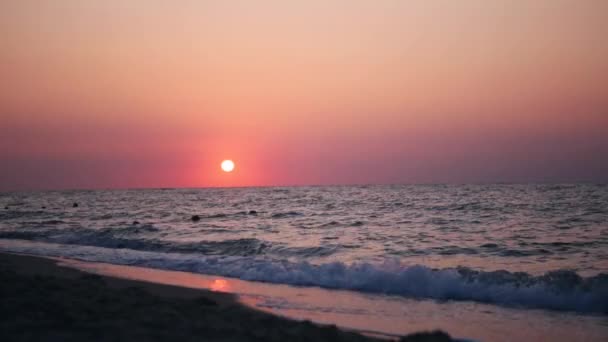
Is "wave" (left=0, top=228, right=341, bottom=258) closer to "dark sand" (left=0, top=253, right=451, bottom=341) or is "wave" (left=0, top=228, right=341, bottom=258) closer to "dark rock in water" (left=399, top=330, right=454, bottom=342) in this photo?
"dark sand" (left=0, top=253, right=451, bottom=341)

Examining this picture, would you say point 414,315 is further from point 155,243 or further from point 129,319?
point 155,243

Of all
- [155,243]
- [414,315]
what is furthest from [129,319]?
[155,243]

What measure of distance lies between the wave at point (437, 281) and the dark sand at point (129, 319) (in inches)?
140

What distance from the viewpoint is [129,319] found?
7.82m

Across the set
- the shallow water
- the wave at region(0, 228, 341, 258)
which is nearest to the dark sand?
the shallow water

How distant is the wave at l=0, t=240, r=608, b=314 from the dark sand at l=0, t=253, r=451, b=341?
3567 mm

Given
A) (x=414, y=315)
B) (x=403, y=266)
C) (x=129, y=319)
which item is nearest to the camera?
(x=129, y=319)

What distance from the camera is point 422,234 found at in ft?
76.0

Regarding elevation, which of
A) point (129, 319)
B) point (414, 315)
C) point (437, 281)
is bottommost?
point (414, 315)

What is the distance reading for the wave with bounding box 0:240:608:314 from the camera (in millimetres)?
10875

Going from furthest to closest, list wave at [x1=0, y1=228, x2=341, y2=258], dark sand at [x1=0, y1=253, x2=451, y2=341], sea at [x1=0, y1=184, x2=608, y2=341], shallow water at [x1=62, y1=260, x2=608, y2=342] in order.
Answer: wave at [x1=0, y1=228, x2=341, y2=258]
sea at [x1=0, y1=184, x2=608, y2=341]
shallow water at [x1=62, y1=260, x2=608, y2=342]
dark sand at [x1=0, y1=253, x2=451, y2=341]

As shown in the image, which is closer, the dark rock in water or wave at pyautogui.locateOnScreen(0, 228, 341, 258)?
the dark rock in water

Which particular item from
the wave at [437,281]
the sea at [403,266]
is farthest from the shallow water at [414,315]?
the wave at [437,281]

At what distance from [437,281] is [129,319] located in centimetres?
744
